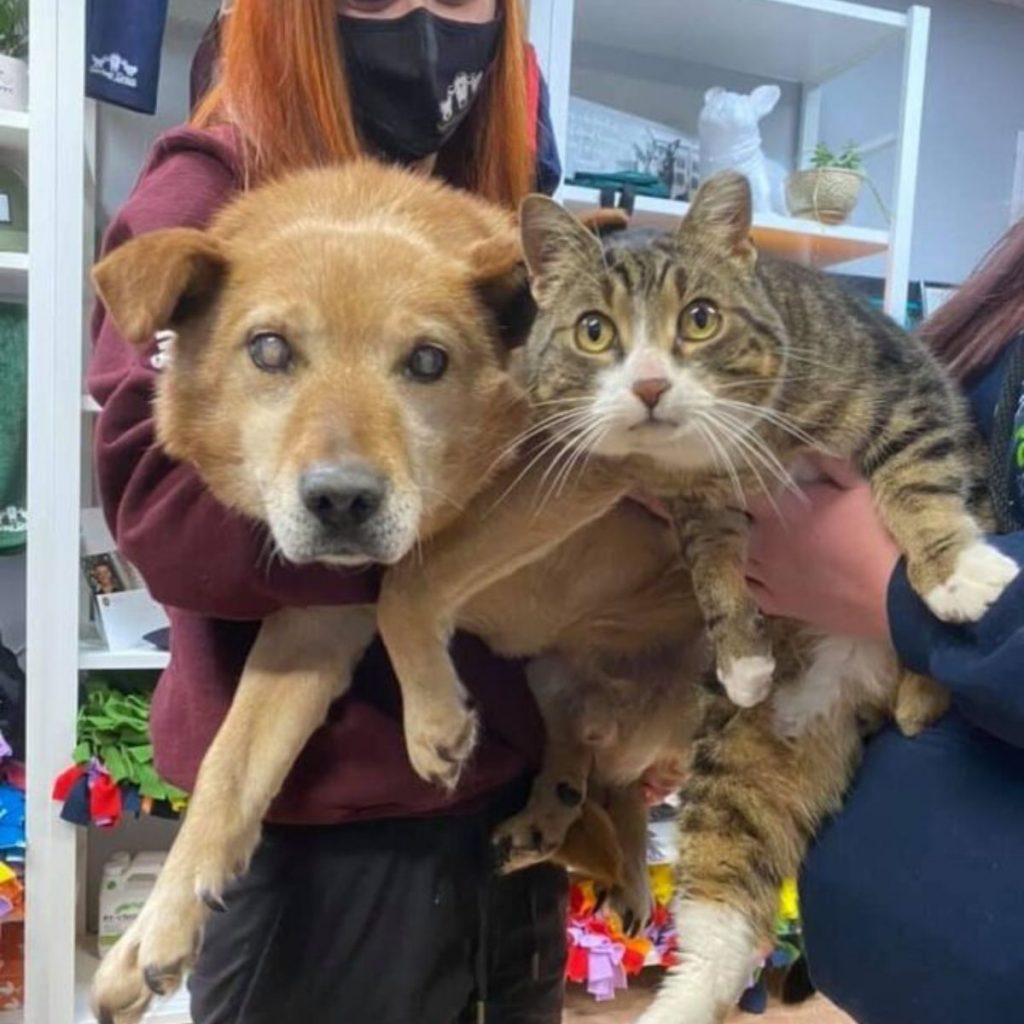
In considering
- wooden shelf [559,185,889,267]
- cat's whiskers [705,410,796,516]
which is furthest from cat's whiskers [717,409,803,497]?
wooden shelf [559,185,889,267]

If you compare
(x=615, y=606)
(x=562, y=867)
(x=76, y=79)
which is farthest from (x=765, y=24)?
(x=562, y=867)

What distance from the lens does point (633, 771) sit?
1.58 m

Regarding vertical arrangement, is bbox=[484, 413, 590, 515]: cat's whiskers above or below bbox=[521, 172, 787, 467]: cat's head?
below

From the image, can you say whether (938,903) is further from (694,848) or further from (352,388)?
(352,388)

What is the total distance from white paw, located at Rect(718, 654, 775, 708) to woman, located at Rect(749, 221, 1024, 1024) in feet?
0.23

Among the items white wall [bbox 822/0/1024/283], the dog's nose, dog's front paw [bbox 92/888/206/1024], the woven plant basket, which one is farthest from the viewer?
white wall [bbox 822/0/1024/283]

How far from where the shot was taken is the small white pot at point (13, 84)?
2.51 m

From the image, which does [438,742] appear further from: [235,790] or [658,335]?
[658,335]

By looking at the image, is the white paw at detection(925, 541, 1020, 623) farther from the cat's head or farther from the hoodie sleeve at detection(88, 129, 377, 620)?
the hoodie sleeve at detection(88, 129, 377, 620)

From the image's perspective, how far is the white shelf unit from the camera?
9.59ft

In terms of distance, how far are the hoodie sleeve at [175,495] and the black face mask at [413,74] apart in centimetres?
21

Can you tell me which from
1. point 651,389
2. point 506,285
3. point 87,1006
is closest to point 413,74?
point 506,285

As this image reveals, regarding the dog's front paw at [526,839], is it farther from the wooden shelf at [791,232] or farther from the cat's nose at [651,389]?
the wooden shelf at [791,232]

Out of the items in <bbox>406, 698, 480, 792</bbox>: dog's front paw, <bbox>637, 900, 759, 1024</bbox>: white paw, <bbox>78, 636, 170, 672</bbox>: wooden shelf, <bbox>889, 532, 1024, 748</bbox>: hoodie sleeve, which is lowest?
<bbox>78, 636, 170, 672</bbox>: wooden shelf
